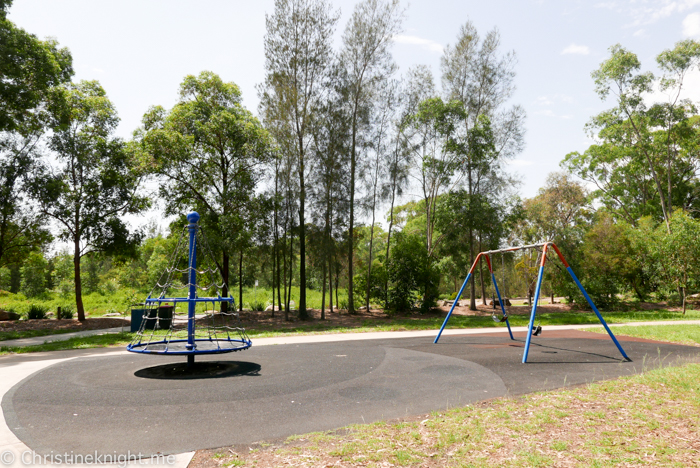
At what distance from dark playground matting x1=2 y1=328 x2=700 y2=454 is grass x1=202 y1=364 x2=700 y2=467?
0.47 m

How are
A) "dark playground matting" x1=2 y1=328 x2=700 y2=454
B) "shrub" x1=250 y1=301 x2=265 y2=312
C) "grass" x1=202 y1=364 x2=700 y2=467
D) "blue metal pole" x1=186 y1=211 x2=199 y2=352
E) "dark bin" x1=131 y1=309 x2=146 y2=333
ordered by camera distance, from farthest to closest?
"shrub" x1=250 y1=301 x2=265 y2=312, "dark bin" x1=131 y1=309 x2=146 y2=333, "blue metal pole" x1=186 y1=211 x2=199 y2=352, "dark playground matting" x1=2 y1=328 x2=700 y2=454, "grass" x1=202 y1=364 x2=700 y2=467

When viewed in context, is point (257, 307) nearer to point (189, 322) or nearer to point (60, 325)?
point (60, 325)

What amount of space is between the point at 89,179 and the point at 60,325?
21.6 ft

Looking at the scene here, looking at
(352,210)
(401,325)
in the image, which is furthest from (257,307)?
(401,325)

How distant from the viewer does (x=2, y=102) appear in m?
14.8

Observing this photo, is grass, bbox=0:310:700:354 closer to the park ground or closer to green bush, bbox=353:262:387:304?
green bush, bbox=353:262:387:304

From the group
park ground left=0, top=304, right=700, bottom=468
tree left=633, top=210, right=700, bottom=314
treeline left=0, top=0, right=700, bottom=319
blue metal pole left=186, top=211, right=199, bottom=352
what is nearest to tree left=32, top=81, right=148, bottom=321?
treeline left=0, top=0, right=700, bottom=319

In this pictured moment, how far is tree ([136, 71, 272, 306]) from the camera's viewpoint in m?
18.1

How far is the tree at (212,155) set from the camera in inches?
711

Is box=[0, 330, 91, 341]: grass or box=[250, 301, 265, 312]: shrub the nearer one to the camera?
box=[0, 330, 91, 341]: grass

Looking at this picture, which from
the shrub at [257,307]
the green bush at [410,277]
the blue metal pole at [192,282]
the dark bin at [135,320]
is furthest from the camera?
the shrub at [257,307]

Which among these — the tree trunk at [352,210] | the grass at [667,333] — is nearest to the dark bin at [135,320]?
the tree trunk at [352,210]

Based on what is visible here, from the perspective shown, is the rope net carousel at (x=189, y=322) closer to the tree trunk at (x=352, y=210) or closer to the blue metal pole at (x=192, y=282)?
the blue metal pole at (x=192, y=282)

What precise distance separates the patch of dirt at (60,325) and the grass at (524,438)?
54.9 feet
